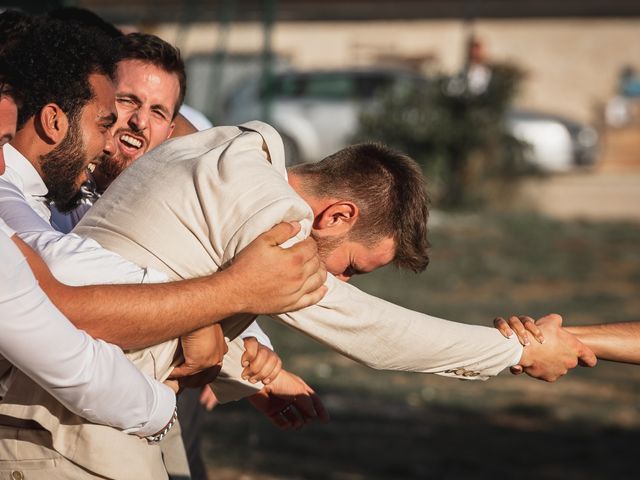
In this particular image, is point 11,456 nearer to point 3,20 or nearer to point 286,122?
point 3,20

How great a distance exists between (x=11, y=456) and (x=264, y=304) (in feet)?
2.52

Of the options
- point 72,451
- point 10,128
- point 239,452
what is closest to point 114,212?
point 10,128

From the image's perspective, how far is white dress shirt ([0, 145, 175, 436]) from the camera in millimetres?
2652

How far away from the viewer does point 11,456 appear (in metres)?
3.12

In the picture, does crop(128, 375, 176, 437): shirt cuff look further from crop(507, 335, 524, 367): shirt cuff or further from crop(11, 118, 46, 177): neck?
crop(507, 335, 524, 367): shirt cuff

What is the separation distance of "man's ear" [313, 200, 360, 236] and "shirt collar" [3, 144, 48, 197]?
792 mm

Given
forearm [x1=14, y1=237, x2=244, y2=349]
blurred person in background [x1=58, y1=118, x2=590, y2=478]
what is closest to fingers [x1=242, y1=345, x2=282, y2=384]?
blurred person in background [x1=58, y1=118, x2=590, y2=478]

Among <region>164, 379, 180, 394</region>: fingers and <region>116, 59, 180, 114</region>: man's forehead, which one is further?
<region>116, 59, 180, 114</region>: man's forehead

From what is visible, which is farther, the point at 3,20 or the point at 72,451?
the point at 3,20

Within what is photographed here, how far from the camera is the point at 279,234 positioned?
3.07 metres

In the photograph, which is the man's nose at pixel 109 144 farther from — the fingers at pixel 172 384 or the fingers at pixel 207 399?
the fingers at pixel 207 399

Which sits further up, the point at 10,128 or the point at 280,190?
the point at 10,128

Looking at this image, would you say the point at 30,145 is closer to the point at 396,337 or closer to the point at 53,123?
the point at 53,123

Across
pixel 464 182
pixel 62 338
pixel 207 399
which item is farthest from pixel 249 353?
pixel 464 182
